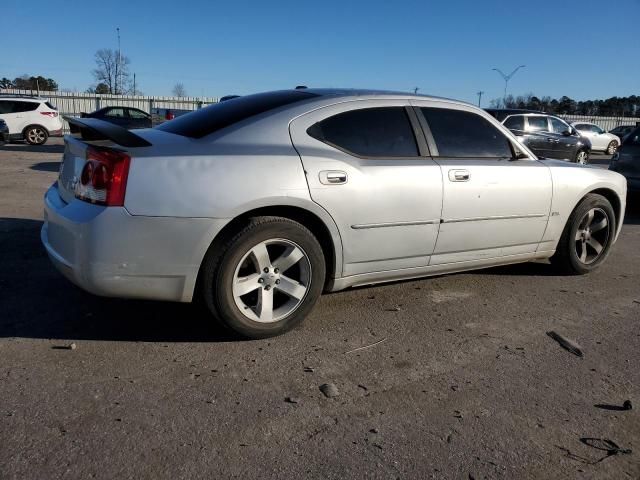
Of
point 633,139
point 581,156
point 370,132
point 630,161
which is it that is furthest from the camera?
point 581,156

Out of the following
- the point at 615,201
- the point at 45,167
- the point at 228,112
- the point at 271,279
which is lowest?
the point at 45,167

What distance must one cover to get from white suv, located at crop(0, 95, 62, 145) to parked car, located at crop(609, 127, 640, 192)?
17.1 meters

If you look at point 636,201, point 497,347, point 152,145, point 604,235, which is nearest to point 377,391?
point 497,347

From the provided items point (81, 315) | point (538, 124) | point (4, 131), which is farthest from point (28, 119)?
point (81, 315)

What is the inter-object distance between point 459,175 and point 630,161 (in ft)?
21.2

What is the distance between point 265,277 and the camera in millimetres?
3334

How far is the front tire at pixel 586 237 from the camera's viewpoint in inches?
190

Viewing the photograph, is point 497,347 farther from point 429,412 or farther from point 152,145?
point 152,145

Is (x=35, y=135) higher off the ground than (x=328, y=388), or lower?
higher

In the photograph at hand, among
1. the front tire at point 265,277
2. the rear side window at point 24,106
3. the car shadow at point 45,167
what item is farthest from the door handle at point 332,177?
the rear side window at point 24,106

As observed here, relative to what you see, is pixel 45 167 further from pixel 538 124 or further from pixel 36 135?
pixel 538 124

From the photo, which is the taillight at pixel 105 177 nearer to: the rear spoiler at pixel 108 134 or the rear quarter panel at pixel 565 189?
the rear spoiler at pixel 108 134

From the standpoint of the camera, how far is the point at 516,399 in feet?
9.21

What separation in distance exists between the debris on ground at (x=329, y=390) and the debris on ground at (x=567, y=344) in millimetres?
1577
